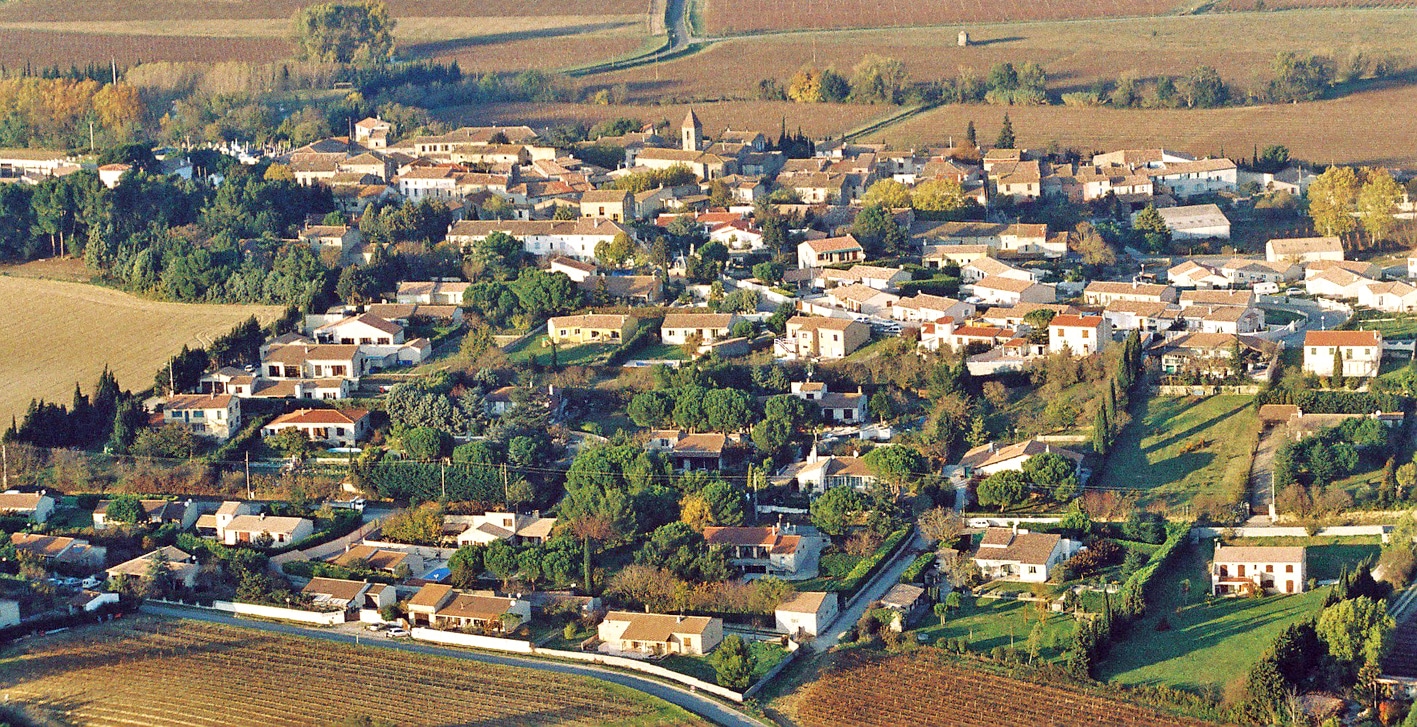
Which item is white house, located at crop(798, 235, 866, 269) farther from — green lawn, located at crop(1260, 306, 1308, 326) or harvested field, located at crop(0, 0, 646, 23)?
harvested field, located at crop(0, 0, 646, 23)

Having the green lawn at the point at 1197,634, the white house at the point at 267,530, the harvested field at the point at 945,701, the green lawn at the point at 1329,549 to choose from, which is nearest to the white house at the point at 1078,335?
the green lawn at the point at 1329,549

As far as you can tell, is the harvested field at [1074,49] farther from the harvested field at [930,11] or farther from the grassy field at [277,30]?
the grassy field at [277,30]

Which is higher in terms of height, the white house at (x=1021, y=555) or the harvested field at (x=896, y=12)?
the harvested field at (x=896, y=12)

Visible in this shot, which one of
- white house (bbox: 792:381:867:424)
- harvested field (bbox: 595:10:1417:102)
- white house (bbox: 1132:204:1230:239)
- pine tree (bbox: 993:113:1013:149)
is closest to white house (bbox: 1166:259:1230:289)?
white house (bbox: 1132:204:1230:239)

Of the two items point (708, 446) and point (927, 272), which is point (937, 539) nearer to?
point (708, 446)

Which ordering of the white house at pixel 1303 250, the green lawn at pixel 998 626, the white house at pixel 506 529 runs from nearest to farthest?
1. the green lawn at pixel 998 626
2. the white house at pixel 506 529
3. the white house at pixel 1303 250

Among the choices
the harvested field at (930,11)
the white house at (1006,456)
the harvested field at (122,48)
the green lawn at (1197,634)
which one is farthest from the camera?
the harvested field at (930,11)

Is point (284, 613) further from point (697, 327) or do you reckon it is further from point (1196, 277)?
point (1196, 277)
